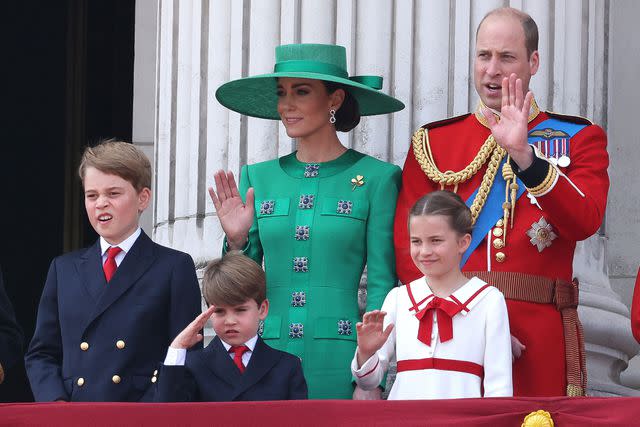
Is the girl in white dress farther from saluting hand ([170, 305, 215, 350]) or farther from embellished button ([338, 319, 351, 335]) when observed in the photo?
saluting hand ([170, 305, 215, 350])

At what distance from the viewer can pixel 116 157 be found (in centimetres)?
501

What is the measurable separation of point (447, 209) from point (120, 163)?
1.00 m

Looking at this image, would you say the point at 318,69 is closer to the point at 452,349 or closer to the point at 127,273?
the point at 127,273

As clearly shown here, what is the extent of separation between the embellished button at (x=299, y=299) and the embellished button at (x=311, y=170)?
41 cm

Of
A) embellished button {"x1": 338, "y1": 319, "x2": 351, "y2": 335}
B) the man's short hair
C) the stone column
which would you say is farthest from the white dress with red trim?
the stone column

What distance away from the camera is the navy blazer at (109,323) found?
4.80 m

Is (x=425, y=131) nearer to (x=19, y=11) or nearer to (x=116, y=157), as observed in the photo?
(x=116, y=157)

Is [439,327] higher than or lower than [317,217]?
lower

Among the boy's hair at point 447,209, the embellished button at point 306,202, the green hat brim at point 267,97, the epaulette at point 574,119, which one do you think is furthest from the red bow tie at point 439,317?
the green hat brim at point 267,97

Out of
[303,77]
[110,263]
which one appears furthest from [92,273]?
[303,77]

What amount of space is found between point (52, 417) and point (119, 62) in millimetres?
4980

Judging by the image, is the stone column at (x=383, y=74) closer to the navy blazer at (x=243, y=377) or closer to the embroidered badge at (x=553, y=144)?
the embroidered badge at (x=553, y=144)

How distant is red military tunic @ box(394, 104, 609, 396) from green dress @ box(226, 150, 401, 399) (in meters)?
0.08

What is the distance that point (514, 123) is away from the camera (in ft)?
15.8
